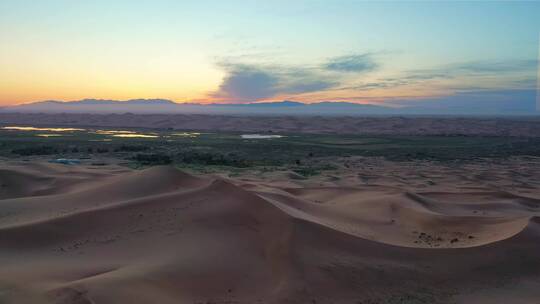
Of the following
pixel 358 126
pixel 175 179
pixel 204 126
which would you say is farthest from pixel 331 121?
pixel 175 179

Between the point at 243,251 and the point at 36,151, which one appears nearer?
the point at 243,251

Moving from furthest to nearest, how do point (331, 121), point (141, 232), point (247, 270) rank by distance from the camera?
point (331, 121)
point (141, 232)
point (247, 270)

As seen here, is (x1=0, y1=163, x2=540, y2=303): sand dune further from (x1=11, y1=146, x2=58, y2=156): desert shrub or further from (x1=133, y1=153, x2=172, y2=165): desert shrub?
(x1=11, y1=146, x2=58, y2=156): desert shrub

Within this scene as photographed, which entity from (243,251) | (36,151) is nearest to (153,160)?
(36,151)

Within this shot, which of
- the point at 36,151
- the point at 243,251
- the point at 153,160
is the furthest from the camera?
the point at 36,151

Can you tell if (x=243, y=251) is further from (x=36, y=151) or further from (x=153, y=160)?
(x=36, y=151)

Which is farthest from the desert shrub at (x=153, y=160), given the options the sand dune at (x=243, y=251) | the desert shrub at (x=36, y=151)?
the sand dune at (x=243, y=251)

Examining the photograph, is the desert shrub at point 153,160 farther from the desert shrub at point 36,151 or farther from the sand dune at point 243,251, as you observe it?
the sand dune at point 243,251

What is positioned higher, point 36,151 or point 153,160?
point 36,151

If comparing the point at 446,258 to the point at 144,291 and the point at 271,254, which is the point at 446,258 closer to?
the point at 271,254
